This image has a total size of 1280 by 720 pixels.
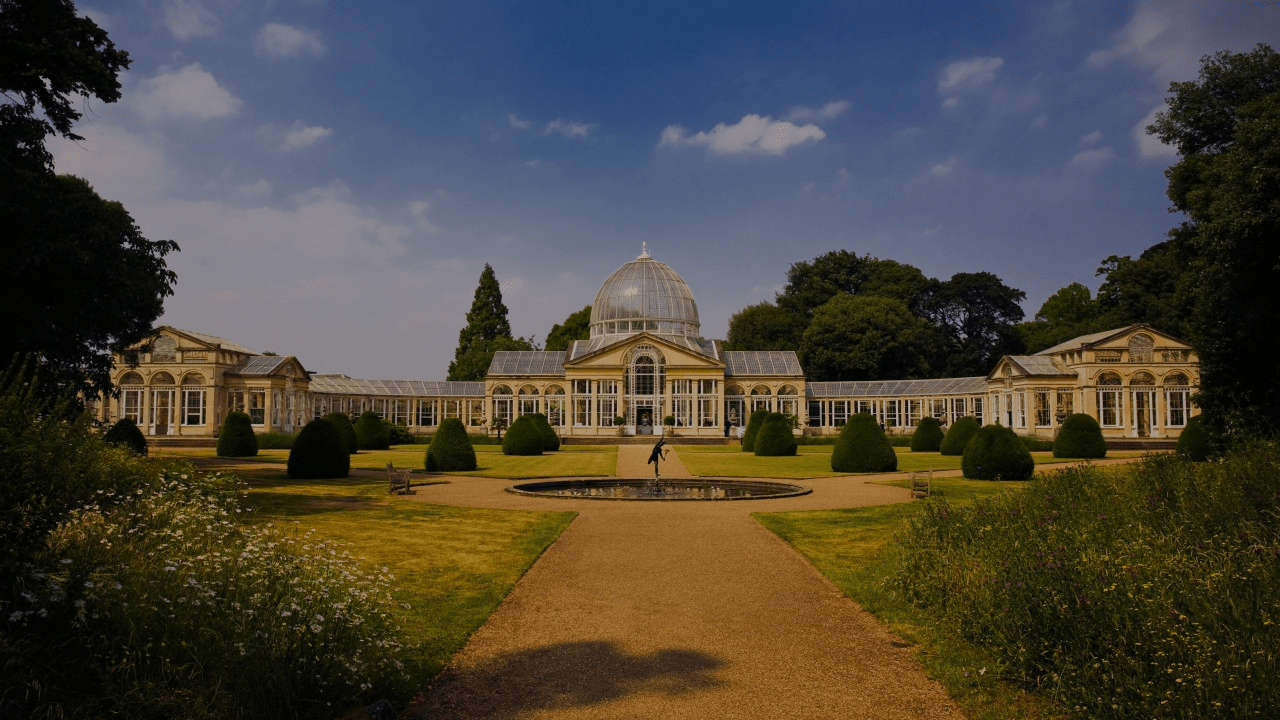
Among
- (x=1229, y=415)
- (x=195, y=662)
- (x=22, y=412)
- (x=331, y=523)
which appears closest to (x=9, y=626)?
(x=195, y=662)

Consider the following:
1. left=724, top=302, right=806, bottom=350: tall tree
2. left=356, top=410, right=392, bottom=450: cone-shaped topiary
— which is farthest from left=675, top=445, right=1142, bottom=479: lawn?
left=724, top=302, right=806, bottom=350: tall tree

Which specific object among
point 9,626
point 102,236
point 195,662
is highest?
point 102,236

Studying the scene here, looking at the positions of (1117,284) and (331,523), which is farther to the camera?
(1117,284)

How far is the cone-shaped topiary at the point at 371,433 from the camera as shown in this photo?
43031mm

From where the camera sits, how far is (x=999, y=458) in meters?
24.1

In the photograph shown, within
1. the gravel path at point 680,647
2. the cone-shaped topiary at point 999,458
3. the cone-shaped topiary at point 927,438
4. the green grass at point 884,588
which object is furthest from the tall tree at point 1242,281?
the cone-shaped topiary at point 927,438

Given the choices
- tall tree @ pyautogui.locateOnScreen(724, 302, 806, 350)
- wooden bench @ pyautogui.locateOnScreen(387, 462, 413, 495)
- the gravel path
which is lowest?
the gravel path

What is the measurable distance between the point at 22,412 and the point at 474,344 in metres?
70.2

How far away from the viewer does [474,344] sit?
74875 mm

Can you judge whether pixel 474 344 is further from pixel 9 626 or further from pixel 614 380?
pixel 9 626

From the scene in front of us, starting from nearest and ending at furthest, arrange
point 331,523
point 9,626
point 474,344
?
point 9,626, point 331,523, point 474,344

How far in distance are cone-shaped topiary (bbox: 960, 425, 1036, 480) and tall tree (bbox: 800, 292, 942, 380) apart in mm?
47565

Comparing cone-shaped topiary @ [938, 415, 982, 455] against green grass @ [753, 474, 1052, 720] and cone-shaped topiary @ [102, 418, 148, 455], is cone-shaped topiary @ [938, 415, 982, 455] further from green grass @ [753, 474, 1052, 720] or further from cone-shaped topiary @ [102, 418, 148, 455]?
cone-shaped topiary @ [102, 418, 148, 455]

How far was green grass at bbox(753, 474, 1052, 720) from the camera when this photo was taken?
6488mm
